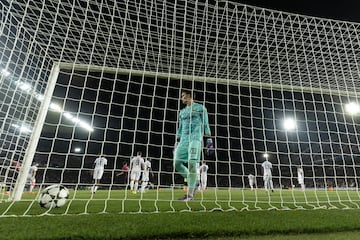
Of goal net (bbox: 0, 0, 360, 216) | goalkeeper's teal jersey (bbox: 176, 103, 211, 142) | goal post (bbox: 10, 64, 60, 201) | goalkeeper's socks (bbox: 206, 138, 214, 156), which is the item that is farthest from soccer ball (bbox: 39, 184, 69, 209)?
goalkeeper's socks (bbox: 206, 138, 214, 156)

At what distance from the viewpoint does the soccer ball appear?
2.75m

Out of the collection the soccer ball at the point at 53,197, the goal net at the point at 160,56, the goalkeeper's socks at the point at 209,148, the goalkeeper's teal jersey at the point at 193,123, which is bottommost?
the soccer ball at the point at 53,197

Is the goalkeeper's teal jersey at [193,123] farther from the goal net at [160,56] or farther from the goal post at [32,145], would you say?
the goal post at [32,145]

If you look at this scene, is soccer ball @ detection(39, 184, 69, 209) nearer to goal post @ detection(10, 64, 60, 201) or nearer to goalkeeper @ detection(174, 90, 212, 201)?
goal post @ detection(10, 64, 60, 201)

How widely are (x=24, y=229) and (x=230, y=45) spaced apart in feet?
15.2

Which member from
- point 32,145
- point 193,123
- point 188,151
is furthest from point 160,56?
point 32,145

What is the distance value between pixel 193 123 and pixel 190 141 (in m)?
0.32

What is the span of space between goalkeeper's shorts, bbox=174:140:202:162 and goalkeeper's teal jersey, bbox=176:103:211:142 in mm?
85

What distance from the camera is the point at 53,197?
280 centimetres

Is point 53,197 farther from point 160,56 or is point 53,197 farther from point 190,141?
point 160,56

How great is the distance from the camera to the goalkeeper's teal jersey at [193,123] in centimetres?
361

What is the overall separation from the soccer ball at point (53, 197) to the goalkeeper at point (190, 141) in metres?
1.55

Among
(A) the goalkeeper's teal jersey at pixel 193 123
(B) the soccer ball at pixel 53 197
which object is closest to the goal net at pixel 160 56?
(A) the goalkeeper's teal jersey at pixel 193 123

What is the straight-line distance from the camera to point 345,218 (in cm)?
227
